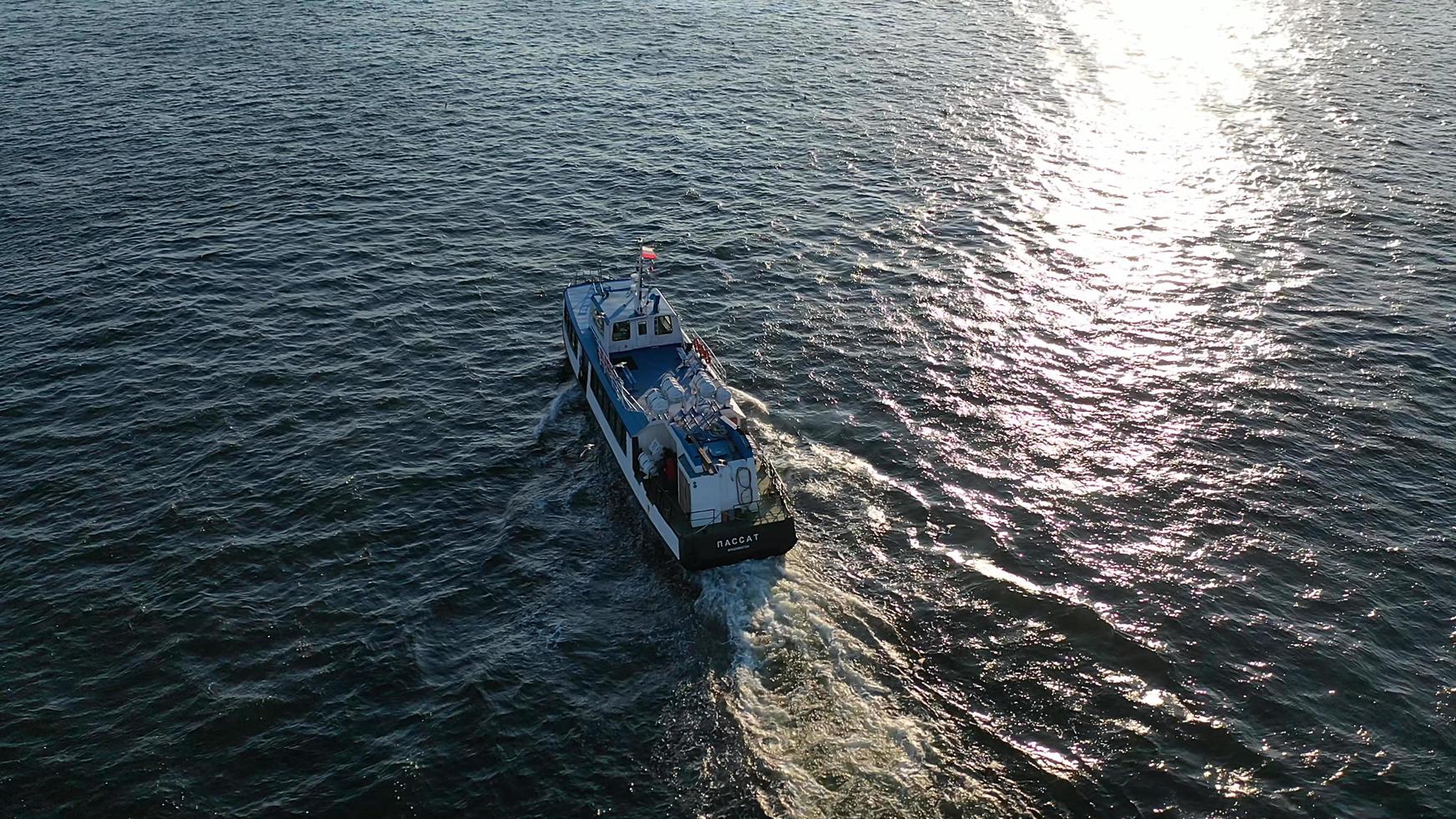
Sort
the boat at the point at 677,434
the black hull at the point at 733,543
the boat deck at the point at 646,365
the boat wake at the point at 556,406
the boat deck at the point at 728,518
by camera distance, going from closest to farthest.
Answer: the black hull at the point at 733,543 → the boat deck at the point at 728,518 → the boat at the point at 677,434 → the boat deck at the point at 646,365 → the boat wake at the point at 556,406

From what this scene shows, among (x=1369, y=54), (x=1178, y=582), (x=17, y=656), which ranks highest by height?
(x=1369, y=54)

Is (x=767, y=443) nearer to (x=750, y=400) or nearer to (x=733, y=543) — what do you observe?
(x=750, y=400)

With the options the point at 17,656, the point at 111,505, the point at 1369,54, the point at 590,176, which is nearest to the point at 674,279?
the point at 590,176

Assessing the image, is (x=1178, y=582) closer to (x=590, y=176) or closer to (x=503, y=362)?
(x=503, y=362)

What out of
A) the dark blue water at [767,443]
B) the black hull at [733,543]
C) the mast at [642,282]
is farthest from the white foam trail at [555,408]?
the black hull at [733,543]

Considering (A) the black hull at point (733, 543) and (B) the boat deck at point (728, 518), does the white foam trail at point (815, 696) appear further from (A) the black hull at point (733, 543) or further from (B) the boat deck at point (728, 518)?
(B) the boat deck at point (728, 518)

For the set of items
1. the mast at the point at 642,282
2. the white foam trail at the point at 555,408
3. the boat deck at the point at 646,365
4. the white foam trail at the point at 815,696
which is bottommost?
the white foam trail at the point at 555,408
